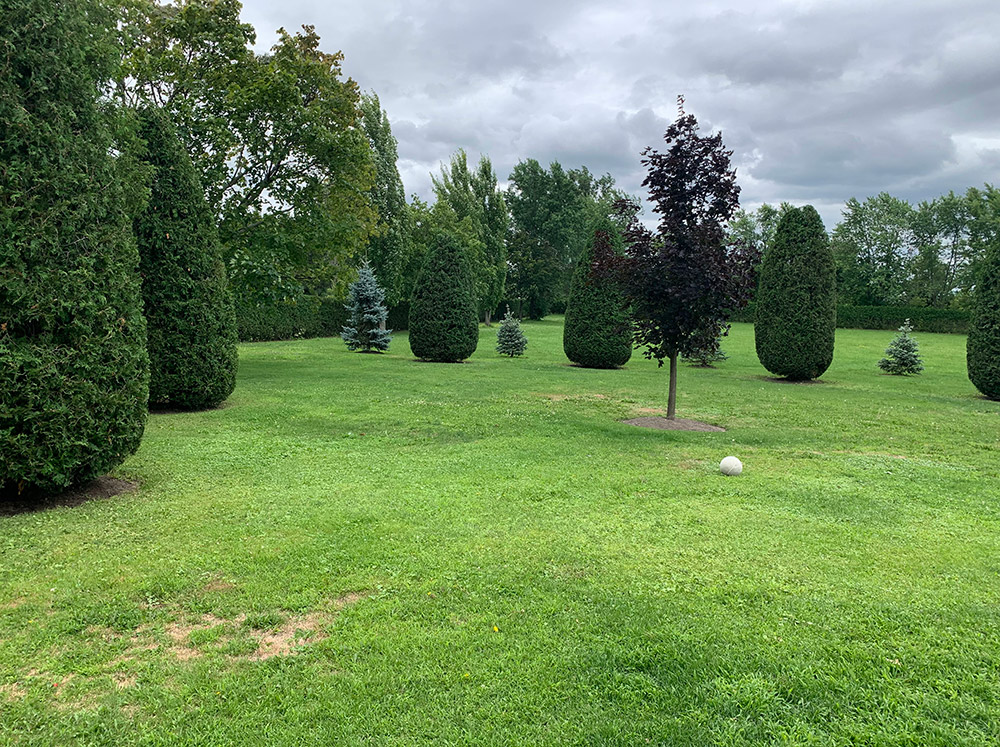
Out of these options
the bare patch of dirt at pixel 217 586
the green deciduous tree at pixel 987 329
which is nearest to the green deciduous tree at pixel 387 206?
the green deciduous tree at pixel 987 329

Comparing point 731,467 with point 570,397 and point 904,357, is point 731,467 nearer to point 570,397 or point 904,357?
point 570,397

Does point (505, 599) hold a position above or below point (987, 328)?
below

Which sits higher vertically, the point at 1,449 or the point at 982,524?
the point at 1,449

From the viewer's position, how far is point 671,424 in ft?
32.9

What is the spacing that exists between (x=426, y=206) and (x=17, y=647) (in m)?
33.3

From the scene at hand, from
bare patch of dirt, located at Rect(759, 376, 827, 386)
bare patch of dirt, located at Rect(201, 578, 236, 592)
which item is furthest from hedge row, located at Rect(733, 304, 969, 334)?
bare patch of dirt, located at Rect(201, 578, 236, 592)

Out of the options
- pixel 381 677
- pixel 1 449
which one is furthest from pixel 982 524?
pixel 1 449

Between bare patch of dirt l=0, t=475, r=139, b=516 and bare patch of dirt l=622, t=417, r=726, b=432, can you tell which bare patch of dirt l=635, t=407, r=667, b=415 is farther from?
bare patch of dirt l=0, t=475, r=139, b=516

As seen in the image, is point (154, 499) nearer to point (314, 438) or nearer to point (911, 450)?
point (314, 438)

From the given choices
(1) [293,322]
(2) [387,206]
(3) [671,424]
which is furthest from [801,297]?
(1) [293,322]

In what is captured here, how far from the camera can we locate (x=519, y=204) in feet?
187

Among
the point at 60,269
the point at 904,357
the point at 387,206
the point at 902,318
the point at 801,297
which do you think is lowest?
the point at 904,357

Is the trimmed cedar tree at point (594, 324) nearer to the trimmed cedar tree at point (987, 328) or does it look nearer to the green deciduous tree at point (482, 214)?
the trimmed cedar tree at point (987, 328)

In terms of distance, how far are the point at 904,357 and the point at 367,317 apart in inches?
728
